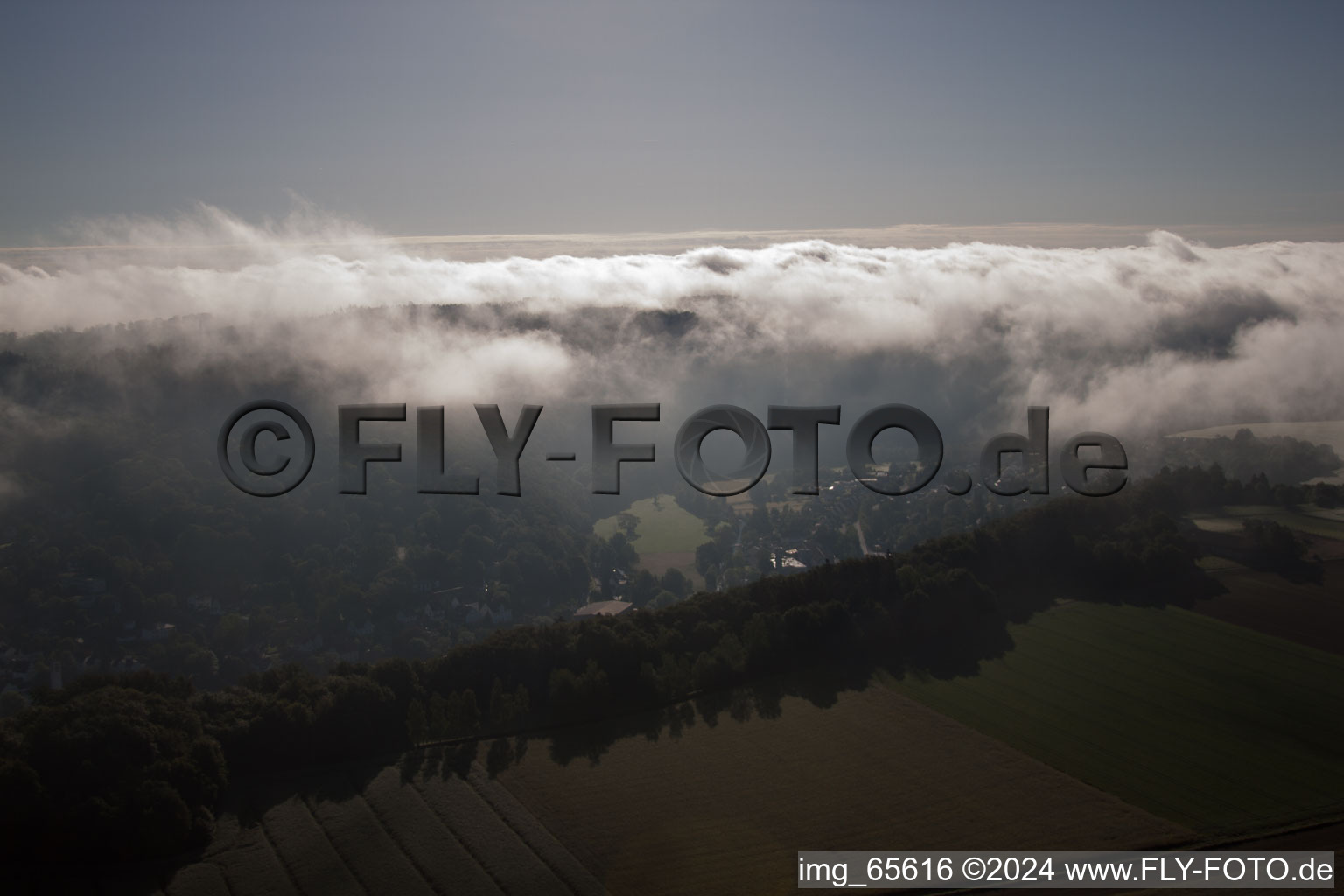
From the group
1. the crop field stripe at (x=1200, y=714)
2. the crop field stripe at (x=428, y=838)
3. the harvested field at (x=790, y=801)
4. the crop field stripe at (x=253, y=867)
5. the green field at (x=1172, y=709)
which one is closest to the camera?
the crop field stripe at (x=253, y=867)

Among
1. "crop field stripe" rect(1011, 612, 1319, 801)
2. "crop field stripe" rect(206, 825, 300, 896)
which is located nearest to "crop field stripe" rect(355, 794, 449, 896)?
"crop field stripe" rect(206, 825, 300, 896)

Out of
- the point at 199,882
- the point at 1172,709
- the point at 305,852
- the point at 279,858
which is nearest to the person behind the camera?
the point at 199,882

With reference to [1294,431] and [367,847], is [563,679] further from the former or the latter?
[1294,431]

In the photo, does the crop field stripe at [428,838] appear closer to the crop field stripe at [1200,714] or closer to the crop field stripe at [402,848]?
the crop field stripe at [402,848]

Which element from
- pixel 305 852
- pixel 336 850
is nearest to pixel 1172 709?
pixel 336 850

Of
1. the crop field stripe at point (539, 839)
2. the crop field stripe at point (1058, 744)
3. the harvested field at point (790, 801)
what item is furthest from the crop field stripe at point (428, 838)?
the crop field stripe at point (1058, 744)
